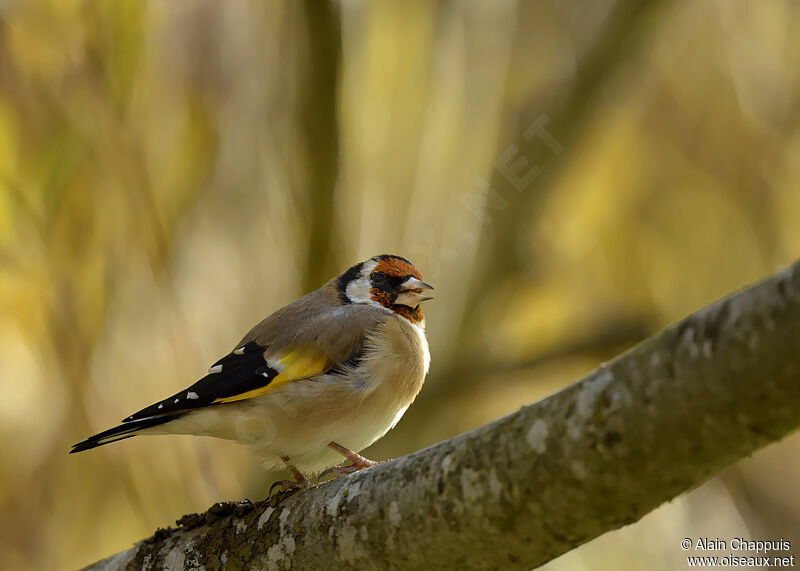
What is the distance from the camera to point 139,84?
5.30 m

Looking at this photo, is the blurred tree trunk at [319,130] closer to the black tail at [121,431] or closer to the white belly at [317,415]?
the white belly at [317,415]

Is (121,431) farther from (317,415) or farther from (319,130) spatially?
(319,130)

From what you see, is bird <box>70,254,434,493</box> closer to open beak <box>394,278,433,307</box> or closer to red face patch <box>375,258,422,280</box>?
open beak <box>394,278,433,307</box>

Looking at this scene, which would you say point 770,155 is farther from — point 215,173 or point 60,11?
point 60,11

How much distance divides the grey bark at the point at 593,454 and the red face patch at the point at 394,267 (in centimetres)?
202

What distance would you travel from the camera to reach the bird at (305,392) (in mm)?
3363

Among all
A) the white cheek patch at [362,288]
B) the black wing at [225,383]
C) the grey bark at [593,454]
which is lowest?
the grey bark at [593,454]

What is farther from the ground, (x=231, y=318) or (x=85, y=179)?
(x=85, y=179)

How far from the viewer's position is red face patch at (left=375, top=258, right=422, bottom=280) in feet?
14.2

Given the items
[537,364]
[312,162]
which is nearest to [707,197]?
[537,364]

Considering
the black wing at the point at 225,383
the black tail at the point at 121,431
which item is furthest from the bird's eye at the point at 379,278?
the black tail at the point at 121,431

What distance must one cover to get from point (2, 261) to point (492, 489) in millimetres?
3817

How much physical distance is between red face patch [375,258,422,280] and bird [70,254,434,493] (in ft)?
1.24

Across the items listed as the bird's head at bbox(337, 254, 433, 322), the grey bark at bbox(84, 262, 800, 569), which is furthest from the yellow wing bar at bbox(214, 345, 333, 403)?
the grey bark at bbox(84, 262, 800, 569)
